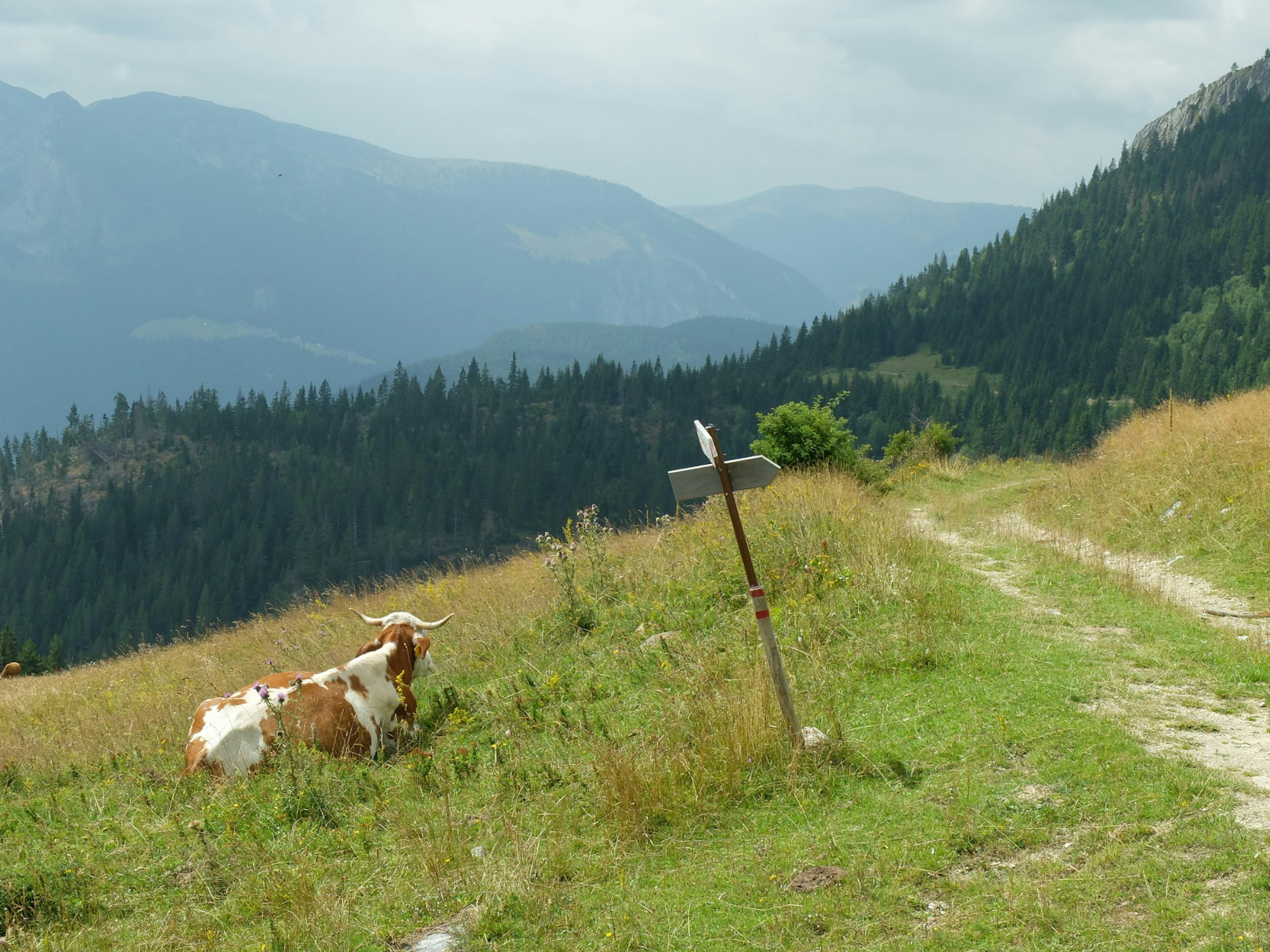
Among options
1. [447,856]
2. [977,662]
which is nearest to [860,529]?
[977,662]

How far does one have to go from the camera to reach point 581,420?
158m

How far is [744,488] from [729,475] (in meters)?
0.14

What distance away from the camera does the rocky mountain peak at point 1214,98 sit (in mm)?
182500

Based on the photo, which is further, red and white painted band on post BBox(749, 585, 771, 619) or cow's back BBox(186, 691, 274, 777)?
cow's back BBox(186, 691, 274, 777)

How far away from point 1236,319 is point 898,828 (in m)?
149

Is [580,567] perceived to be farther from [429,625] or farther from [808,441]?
[808,441]

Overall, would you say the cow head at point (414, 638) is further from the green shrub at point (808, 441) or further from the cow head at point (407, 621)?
the green shrub at point (808, 441)

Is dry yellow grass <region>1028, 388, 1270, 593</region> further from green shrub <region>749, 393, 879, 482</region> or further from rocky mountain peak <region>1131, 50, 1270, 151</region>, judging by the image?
rocky mountain peak <region>1131, 50, 1270, 151</region>

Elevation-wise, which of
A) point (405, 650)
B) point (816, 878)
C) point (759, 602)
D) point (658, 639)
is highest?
point (759, 602)

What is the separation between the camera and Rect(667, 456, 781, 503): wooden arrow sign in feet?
21.2

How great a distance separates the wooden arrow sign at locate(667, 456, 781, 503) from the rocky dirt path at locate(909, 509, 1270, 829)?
3205 millimetres

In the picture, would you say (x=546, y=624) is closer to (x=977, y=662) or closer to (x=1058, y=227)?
(x=977, y=662)

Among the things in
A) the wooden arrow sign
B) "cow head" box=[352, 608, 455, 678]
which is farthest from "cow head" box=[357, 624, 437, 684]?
the wooden arrow sign

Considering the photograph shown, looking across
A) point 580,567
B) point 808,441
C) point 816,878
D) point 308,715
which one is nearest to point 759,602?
point 816,878
